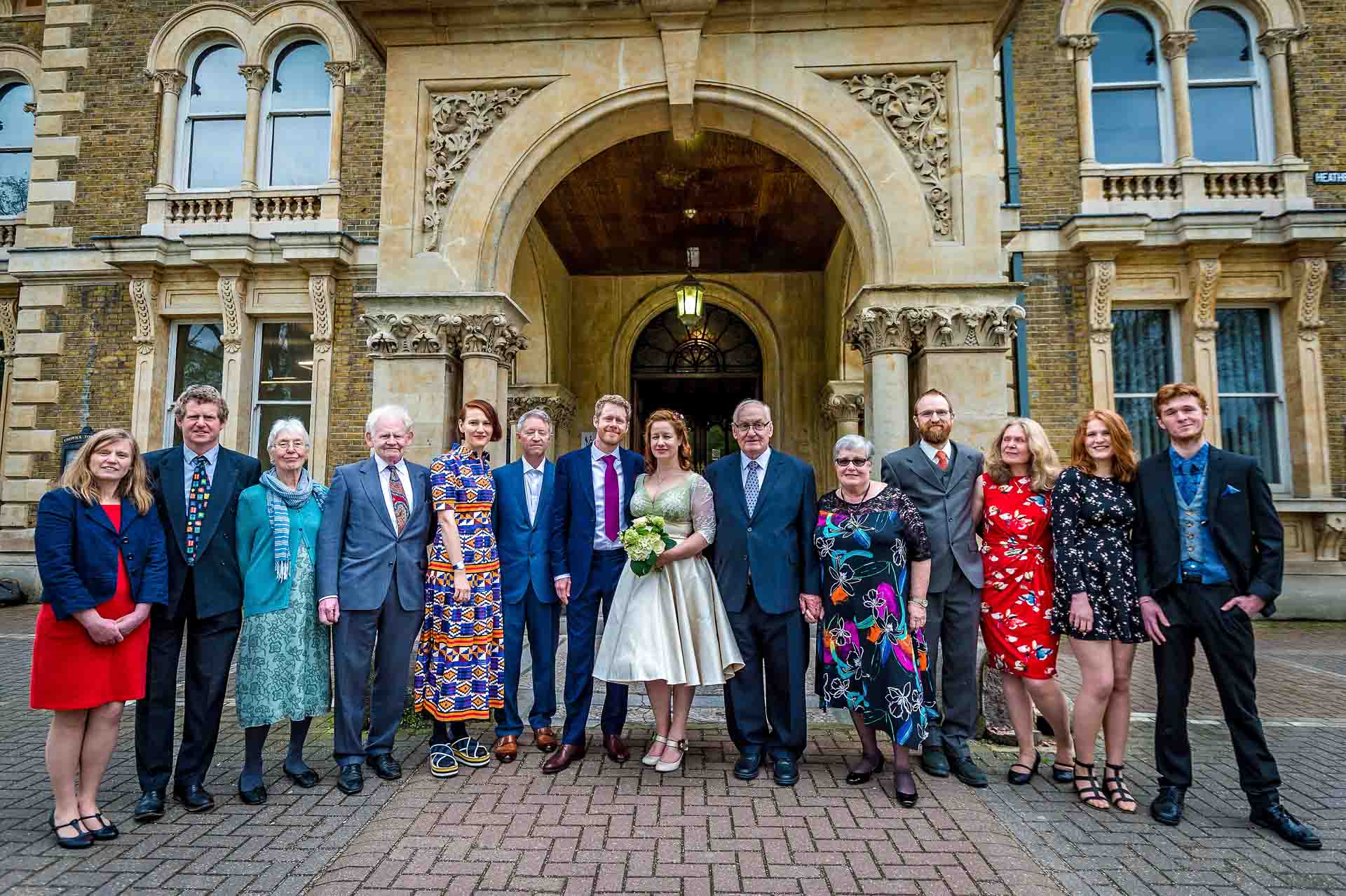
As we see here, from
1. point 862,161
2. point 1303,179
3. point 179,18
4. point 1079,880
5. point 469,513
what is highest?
point 179,18

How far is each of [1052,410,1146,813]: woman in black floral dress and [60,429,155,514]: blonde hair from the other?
15.2 feet

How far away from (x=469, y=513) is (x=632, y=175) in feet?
24.3

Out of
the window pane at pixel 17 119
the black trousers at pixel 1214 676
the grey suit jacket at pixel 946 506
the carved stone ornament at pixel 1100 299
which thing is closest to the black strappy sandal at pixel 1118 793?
the black trousers at pixel 1214 676

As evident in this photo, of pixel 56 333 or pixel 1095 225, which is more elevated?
pixel 1095 225

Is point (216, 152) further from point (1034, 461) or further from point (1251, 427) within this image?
point (1251, 427)

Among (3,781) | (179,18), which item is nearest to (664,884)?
(3,781)

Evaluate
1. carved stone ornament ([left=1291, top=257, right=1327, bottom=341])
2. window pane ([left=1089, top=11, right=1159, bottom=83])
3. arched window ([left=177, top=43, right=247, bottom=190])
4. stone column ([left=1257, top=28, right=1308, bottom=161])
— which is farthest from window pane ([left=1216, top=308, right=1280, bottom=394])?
arched window ([left=177, top=43, right=247, bottom=190])

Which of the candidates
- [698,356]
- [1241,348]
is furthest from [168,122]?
[1241,348]

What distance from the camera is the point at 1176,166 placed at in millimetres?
9078

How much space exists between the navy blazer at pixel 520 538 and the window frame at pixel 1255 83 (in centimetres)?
1040

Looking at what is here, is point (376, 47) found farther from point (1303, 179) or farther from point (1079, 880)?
point (1303, 179)

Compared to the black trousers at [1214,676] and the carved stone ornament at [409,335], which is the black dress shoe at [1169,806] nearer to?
the black trousers at [1214,676]

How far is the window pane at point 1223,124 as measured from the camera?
9.36 m

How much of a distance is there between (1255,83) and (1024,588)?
10129 mm
